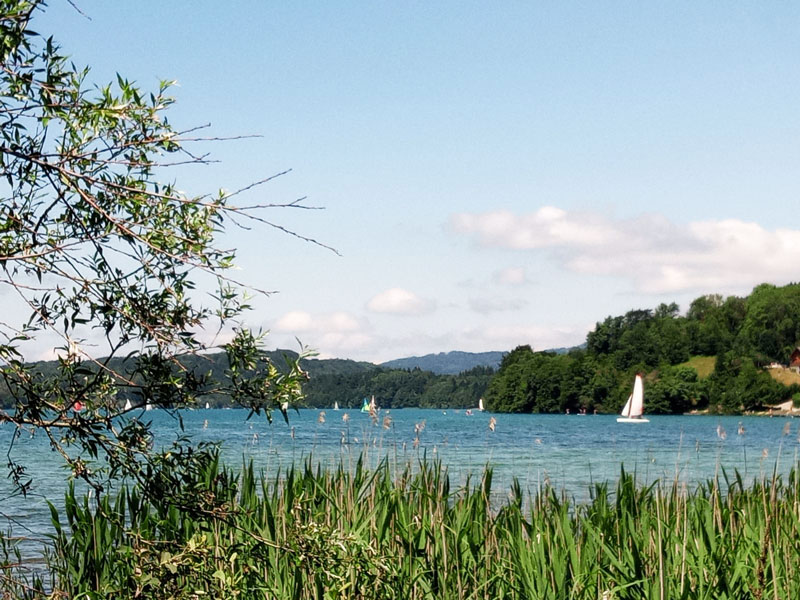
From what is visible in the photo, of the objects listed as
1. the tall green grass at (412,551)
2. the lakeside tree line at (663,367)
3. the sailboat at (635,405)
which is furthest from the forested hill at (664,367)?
the tall green grass at (412,551)

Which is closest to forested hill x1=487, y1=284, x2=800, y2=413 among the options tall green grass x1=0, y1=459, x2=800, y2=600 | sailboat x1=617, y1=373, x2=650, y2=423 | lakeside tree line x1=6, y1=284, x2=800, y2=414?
lakeside tree line x1=6, y1=284, x2=800, y2=414

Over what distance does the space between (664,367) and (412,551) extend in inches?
5257

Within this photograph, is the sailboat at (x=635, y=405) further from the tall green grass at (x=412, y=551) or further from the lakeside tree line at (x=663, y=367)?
the tall green grass at (x=412, y=551)

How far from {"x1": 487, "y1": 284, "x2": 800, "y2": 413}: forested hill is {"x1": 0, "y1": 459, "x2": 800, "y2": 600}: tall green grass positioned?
12270 centimetres

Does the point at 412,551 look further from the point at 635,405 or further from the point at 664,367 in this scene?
the point at 664,367

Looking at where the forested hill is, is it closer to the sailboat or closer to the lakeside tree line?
the lakeside tree line

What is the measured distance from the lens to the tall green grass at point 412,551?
17.0ft

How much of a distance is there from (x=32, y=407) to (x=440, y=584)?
389cm

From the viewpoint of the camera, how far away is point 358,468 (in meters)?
9.20

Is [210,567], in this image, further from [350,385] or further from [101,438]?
[350,385]

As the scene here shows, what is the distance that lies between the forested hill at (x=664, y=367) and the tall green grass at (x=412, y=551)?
403 feet

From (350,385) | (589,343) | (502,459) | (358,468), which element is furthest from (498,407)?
(358,468)

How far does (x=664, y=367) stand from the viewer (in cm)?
13512

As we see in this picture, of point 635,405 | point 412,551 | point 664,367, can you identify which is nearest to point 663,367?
point 664,367
